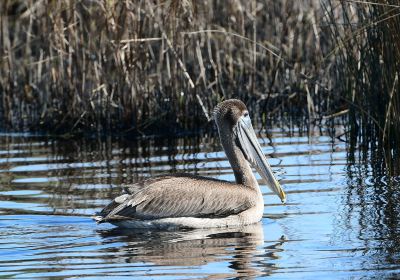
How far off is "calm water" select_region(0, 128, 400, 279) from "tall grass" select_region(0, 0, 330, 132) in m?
0.85

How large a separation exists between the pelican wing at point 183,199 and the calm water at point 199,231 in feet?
0.66

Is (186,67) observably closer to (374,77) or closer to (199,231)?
(374,77)

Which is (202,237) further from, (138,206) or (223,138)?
(223,138)

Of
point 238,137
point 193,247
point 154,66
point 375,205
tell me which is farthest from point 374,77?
point 154,66

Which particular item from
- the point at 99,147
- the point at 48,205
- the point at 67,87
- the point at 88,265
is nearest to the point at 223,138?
the point at 48,205

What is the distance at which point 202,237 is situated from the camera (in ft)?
27.2

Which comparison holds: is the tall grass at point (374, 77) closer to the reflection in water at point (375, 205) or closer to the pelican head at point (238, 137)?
the reflection in water at point (375, 205)

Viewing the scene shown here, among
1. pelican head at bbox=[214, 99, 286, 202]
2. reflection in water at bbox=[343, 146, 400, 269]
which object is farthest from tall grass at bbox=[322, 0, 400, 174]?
pelican head at bbox=[214, 99, 286, 202]

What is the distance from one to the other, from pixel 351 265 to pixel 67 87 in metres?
7.65

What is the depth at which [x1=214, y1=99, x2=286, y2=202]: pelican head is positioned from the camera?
30.9 ft

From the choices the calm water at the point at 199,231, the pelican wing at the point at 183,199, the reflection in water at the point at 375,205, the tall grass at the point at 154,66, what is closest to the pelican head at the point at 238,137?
the calm water at the point at 199,231

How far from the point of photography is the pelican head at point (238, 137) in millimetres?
9414

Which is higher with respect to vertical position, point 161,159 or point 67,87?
point 67,87

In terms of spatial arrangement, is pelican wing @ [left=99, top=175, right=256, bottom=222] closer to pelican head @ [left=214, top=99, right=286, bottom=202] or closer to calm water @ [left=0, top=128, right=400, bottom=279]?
calm water @ [left=0, top=128, right=400, bottom=279]
